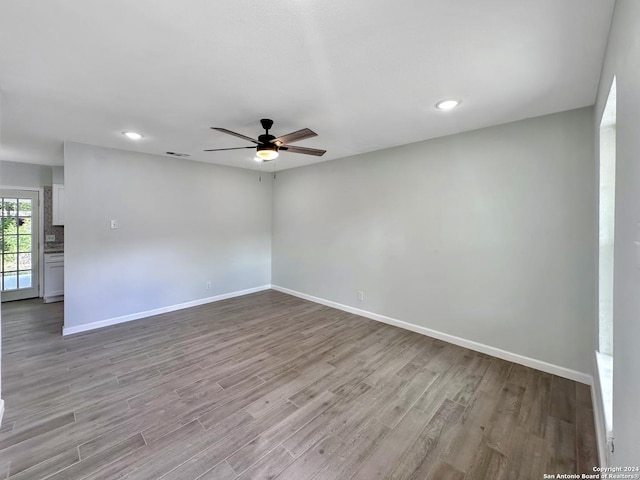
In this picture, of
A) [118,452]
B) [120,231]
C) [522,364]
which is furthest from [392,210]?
[120,231]

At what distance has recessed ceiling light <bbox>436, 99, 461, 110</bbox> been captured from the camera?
230 centimetres

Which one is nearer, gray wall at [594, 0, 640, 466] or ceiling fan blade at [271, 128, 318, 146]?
gray wall at [594, 0, 640, 466]

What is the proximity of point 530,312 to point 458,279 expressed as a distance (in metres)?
0.73

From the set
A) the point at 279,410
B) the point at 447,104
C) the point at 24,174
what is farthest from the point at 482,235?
the point at 24,174

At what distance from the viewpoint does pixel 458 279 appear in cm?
321

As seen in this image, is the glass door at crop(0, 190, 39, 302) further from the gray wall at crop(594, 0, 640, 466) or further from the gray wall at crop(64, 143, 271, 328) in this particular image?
the gray wall at crop(594, 0, 640, 466)

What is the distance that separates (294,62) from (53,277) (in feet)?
20.3

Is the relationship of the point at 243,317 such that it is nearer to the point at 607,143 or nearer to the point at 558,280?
the point at 558,280

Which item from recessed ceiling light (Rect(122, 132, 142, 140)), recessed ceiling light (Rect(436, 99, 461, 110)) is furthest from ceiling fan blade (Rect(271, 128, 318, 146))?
recessed ceiling light (Rect(122, 132, 142, 140))

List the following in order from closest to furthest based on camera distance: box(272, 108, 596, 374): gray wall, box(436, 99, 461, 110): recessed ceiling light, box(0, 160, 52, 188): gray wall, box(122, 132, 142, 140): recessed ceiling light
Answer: box(436, 99, 461, 110): recessed ceiling light < box(272, 108, 596, 374): gray wall < box(122, 132, 142, 140): recessed ceiling light < box(0, 160, 52, 188): gray wall

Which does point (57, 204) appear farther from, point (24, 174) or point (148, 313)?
point (148, 313)

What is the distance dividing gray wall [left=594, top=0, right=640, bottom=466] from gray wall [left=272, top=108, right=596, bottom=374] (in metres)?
1.56

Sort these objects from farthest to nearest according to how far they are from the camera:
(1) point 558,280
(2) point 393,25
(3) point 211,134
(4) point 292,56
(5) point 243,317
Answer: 1. (5) point 243,317
2. (3) point 211,134
3. (1) point 558,280
4. (4) point 292,56
5. (2) point 393,25

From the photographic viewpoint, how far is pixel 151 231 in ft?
13.8
